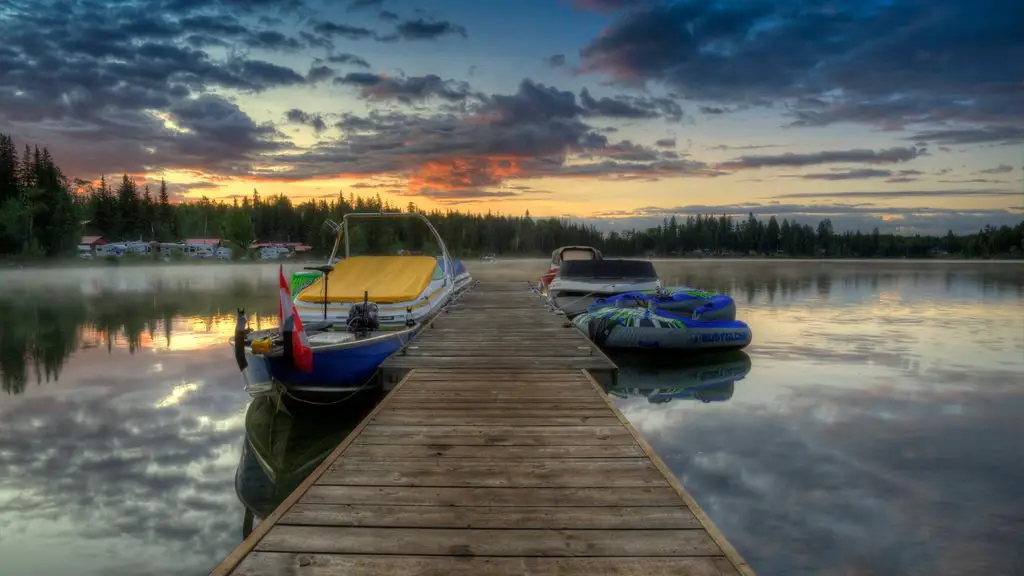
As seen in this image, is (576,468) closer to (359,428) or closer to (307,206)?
(359,428)

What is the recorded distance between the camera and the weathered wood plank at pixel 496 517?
12.8 ft

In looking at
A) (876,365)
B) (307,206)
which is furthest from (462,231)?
(876,365)

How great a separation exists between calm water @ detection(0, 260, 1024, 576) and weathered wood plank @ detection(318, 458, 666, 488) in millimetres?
1684

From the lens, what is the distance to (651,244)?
174 m

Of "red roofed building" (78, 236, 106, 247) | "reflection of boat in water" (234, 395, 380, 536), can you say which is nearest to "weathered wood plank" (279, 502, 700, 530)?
"reflection of boat in water" (234, 395, 380, 536)

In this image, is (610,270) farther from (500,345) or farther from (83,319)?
(83,319)

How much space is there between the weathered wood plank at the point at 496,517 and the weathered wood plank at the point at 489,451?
105 centimetres

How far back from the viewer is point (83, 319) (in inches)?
927

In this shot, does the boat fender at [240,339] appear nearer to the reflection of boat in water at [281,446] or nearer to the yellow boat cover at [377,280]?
the reflection of boat in water at [281,446]

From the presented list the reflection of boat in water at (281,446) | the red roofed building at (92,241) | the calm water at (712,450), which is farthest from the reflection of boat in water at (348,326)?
the red roofed building at (92,241)

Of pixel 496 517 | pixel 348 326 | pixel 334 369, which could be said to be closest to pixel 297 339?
pixel 334 369

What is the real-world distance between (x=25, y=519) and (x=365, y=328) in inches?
191

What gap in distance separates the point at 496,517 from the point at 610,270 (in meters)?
→ 15.7

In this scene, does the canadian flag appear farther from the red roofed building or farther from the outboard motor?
the red roofed building
